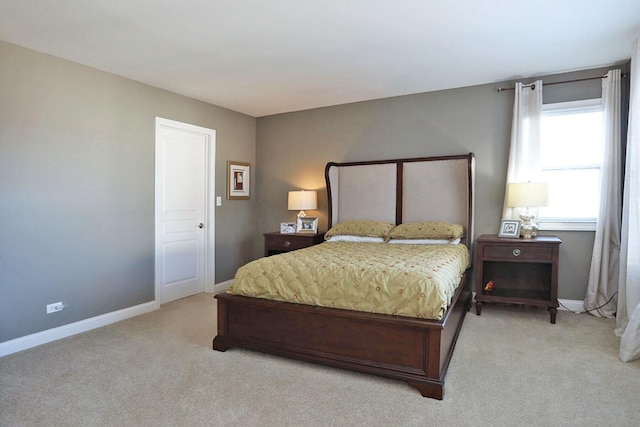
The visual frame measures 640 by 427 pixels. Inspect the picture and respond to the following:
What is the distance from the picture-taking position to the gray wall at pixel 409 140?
3.84m

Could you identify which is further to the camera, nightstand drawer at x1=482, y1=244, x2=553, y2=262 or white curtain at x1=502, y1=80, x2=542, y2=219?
white curtain at x1=502, y1=80, x2=542, y2=219

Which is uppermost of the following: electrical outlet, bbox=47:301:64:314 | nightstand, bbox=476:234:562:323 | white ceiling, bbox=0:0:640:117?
white ceiling, bbox=0:0:640:117

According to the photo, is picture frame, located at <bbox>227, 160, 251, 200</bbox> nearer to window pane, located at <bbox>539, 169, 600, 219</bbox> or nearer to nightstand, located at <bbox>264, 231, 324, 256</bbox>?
nightstand, located at <bbox>264, 231, 324, 256</bbox>

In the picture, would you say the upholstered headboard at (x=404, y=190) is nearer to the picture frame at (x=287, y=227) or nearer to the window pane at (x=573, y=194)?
the picture frame at (x=287, y=227)

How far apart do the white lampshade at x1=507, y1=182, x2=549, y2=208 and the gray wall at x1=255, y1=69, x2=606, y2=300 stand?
1.21 feet

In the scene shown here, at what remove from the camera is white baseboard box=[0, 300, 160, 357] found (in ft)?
9.48

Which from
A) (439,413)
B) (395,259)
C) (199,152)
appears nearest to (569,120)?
(395,259)

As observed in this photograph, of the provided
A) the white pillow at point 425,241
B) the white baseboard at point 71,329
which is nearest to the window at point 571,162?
the white pillow at point 425,241

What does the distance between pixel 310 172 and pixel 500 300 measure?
283 cm

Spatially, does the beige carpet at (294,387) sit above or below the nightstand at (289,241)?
below

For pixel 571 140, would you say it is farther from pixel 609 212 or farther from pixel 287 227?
pixel 287 227

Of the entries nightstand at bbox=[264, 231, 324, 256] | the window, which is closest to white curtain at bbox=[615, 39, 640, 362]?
the window

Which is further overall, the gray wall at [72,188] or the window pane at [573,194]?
the window pane at [573,194]

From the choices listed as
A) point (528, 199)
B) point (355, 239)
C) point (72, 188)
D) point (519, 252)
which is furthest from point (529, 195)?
point (72, 188)
